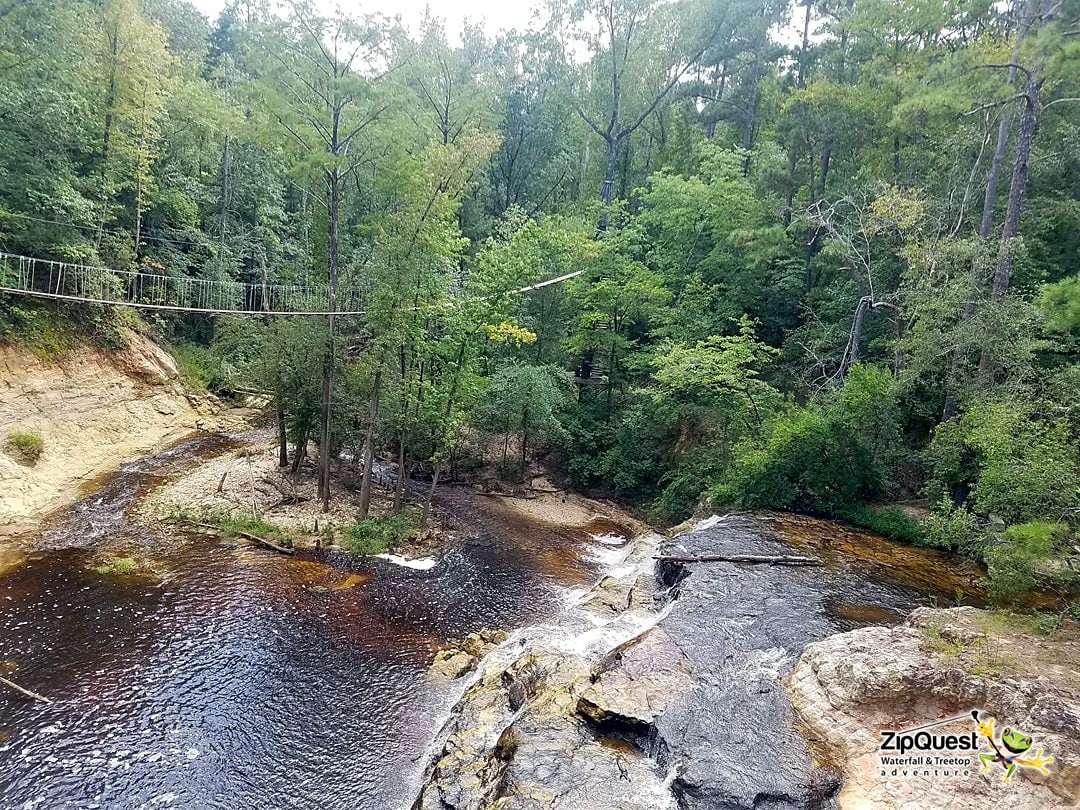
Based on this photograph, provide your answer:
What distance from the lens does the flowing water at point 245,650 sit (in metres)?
7.30

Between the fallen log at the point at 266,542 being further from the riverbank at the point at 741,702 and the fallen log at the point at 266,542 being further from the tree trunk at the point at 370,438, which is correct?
the riverbank at the point at 741,702

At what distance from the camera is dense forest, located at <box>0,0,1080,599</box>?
12.9m

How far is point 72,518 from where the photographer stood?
13.9 metres

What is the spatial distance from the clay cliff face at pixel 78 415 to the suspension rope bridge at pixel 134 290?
1.84 m

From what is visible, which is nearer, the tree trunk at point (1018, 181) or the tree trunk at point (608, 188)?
the tree trunk at point (1018, 181)

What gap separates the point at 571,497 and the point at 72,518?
13.4 m

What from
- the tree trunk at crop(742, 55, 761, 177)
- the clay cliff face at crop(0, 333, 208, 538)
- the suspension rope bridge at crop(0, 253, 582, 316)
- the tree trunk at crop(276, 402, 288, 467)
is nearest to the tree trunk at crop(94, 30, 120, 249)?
the suspension rope bridge at crop(0, 253, 582, 316)

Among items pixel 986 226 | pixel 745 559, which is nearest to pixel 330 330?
pixel 745 559

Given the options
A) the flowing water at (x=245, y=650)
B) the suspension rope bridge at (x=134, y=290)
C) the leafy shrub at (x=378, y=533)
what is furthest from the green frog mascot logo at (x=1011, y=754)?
the suspension rope bridge at (x=134, y=290)

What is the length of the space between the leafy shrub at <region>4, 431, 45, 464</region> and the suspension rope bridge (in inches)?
138

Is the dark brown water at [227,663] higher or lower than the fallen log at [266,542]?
lower

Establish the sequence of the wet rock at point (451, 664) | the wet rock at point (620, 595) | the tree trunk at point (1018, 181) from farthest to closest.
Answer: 1. the tree trunk at point (1018, 181)
2. the wet rock at point (620, 595)
3. the wet rock at point (451, 664)

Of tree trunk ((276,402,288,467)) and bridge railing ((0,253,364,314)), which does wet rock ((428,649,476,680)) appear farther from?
tree trunk ((276,402,288,467))

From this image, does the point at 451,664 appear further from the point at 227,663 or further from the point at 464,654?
the point at 227,663
